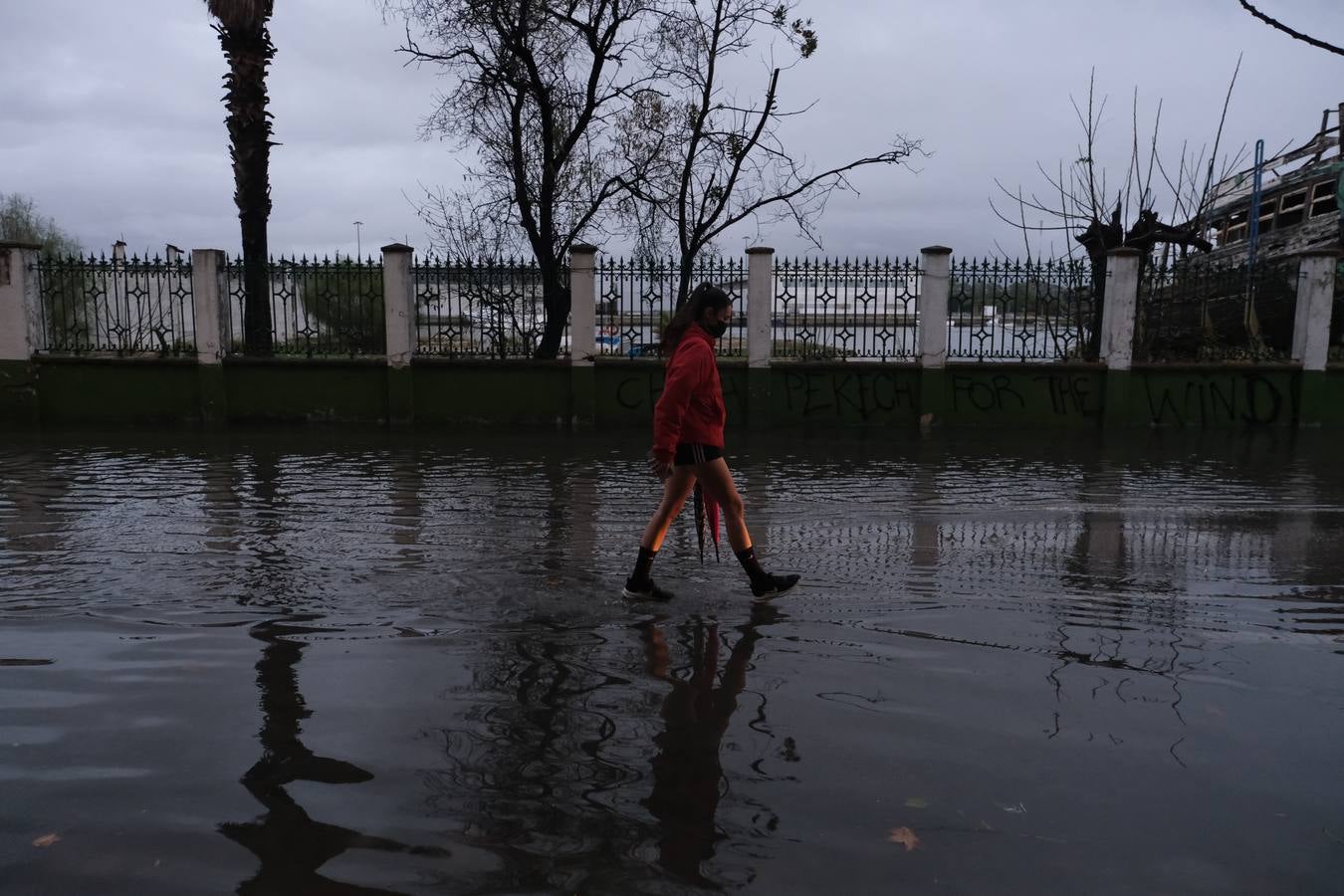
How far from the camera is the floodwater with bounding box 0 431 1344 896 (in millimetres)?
2877

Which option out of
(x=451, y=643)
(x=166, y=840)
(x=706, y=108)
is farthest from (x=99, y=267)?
(x=166, y=840)

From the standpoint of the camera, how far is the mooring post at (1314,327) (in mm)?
15656

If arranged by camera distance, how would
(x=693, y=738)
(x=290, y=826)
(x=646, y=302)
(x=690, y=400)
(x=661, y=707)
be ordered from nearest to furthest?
1. (x=290, y=826)
2. (x=693, y=738)
3. (x=661, y=707)
4. (x=690, y=400)
5. (x=646, y=302)

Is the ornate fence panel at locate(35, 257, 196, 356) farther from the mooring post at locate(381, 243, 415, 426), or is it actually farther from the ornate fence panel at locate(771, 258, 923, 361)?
the ornate fence panel at locate(771, 258, 923, 361)

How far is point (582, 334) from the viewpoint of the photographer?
607 inches

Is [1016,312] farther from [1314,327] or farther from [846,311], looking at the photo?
[1314,327]

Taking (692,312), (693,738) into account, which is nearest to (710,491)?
(692,312)

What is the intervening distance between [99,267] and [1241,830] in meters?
16.2

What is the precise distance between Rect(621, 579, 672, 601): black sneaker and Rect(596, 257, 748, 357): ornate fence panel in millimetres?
9584

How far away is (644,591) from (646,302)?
994 centimetres

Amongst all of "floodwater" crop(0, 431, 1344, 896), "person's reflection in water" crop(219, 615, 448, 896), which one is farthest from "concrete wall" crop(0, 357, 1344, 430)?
"person's reflection in water" crop(219, 615, 448, 896)

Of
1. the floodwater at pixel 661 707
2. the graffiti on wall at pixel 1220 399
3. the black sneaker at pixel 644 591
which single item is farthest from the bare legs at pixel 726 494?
the graffiti on wall at pixel 1220 399

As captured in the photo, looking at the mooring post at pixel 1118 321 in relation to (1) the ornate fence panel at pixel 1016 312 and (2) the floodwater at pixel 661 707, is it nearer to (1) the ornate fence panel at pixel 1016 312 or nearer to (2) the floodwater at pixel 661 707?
(1) the ornate fence panel at pixel 1016 312

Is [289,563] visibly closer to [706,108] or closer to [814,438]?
[814,438]
